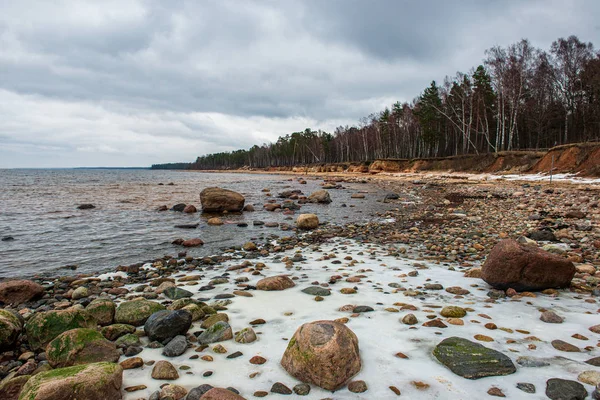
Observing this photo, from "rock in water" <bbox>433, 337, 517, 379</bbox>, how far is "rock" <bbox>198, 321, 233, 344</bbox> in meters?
2.32

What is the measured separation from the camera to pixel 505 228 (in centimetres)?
1038

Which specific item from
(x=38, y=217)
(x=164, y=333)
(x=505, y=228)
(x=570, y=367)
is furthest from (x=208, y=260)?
(x=38, y=217)

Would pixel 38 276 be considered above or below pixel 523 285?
below

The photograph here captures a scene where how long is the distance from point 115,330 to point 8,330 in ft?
3.88

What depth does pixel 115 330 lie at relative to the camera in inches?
160

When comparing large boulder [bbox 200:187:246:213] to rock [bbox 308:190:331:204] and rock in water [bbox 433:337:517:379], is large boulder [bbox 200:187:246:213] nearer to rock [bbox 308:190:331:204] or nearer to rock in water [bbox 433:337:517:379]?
rock [bbox 308:190:331:204]

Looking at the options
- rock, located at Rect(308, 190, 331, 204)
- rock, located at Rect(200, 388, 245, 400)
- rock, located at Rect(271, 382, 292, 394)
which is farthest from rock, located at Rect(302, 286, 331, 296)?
rock, located at Rect(308, 190, 331, 204)

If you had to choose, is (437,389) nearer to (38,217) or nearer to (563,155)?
(38,217)

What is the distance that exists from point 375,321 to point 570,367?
1936 millimetres

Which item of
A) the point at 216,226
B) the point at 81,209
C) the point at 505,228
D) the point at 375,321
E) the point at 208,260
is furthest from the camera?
the point at 81,209

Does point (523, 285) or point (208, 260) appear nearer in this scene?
point (523, 285)

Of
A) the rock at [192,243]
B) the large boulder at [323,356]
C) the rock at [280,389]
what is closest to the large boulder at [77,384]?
the rock at [280,389]

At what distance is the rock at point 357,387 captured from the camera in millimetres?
2822

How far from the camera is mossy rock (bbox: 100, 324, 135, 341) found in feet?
13.1
